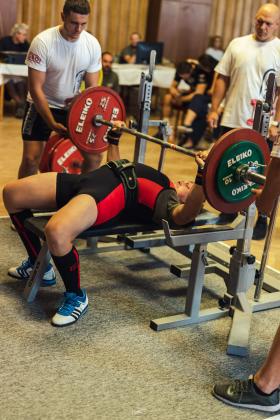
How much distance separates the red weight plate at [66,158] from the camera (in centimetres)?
355

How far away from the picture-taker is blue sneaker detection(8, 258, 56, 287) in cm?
288

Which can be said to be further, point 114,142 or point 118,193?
point 114,142

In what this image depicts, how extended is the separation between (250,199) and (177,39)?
719cm

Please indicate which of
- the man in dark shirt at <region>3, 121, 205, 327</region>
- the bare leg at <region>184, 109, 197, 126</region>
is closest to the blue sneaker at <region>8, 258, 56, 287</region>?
the man in dark shirt at <region>3, 121, 205, 327</region>

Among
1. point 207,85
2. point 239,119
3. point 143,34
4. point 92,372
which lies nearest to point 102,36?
point 143,34

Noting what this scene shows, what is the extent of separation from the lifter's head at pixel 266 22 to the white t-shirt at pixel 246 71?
0.04 m

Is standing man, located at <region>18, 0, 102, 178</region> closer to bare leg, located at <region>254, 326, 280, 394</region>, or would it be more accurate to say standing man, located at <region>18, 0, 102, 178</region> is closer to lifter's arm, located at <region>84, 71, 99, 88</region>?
lifter's arm, located at <region>84, 71, 99, 88</region>

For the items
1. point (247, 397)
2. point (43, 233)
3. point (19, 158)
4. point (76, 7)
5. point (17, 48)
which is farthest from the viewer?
point (17, 48)


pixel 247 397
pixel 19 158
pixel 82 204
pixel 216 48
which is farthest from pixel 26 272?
pixel 216 48

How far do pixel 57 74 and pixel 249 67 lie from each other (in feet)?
3.66

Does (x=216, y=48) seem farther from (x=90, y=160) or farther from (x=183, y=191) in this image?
(x=183, y=191)

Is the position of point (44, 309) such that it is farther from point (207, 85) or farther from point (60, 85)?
point (207, 85)

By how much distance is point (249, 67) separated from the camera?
3.61 meters

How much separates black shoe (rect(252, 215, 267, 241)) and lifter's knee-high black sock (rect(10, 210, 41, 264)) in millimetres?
1616
